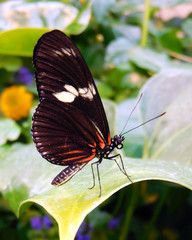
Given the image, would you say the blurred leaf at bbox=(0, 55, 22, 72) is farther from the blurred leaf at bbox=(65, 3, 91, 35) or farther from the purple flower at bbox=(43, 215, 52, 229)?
the purple flower at bbox=(43, 215, 52, 229)

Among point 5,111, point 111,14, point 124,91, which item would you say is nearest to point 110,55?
point 124,91

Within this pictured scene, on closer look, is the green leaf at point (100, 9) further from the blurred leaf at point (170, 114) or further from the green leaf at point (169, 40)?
the blurred leaf at point (170, 114)

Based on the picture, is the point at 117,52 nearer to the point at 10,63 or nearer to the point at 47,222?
the point at 10,63

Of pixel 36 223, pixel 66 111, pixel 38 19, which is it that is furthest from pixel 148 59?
pixel 36 223

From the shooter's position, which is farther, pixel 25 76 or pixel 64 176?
pixel 25 76

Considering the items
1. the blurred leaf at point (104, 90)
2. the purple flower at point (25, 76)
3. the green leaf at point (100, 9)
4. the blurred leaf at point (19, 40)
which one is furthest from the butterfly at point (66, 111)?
the green leaf at point (100, 9)

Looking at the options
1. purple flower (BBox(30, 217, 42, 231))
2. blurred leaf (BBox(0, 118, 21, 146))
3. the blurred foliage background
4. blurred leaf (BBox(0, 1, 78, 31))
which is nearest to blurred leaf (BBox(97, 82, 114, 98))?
the blurred foliage background
